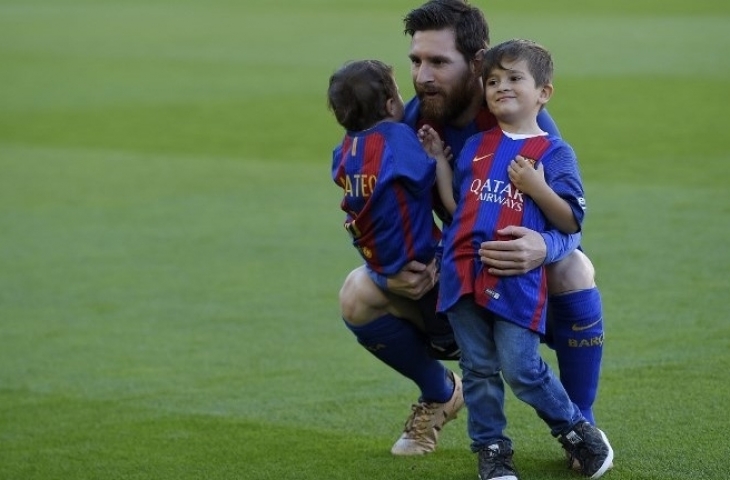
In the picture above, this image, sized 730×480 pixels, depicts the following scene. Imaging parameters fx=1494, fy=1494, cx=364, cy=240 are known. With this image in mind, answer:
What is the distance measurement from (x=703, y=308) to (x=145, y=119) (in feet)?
30.5

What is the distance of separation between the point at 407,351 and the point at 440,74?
36.3 inches

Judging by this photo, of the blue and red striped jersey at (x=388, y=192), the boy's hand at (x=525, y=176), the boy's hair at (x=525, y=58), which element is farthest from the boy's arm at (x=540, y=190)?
the blue and red striped jersey at (x=388, y=192)

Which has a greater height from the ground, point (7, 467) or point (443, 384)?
point (443, 384)

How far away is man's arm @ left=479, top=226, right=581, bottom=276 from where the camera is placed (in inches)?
161

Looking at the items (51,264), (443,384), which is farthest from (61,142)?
(443,384)

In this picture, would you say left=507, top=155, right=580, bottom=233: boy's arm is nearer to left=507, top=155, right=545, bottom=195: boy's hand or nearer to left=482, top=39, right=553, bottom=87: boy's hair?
left=507, top=155, right=545, bottom=195: boy's hand

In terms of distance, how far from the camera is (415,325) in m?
4.87

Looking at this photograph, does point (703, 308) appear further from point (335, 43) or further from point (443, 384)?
point (335, 43)

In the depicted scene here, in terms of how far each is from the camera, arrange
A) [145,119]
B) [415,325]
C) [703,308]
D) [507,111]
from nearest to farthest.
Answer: [507,111]
[415,325]
[703,308]
[145,119]

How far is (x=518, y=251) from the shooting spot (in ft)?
13.5

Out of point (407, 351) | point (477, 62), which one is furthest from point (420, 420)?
point (477, 62)

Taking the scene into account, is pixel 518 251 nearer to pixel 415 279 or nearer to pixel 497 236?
pixel 497 236

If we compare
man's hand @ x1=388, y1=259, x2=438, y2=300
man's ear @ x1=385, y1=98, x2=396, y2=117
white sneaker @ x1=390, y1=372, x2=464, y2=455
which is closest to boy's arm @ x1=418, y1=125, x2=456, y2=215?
man's ear @ x1=385, y1=98, x2=396, y2=117

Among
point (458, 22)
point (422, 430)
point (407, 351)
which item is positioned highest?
point (458, 22)
